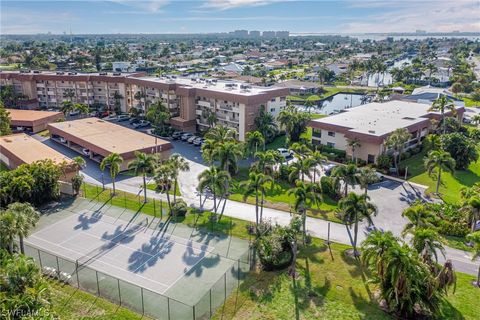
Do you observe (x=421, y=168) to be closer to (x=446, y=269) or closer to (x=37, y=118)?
(x=446, y=269)

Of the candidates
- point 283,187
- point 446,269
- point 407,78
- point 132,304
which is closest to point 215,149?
point 283,187

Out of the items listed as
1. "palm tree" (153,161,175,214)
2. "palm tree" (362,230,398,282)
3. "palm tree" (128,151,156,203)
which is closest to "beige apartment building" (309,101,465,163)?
"palm tree" (153,161,175,214)

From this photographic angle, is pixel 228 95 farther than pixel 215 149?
Yes

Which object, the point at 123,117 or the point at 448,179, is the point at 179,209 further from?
the point at 123,117

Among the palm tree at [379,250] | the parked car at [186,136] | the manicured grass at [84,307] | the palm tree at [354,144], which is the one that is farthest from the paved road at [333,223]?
the manicured grass at [84,307]

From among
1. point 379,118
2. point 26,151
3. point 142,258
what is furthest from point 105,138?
point 379,118

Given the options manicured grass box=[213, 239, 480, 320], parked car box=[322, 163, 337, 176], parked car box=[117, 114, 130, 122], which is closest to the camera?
manicured grass box=[213, 239, 480, 320]

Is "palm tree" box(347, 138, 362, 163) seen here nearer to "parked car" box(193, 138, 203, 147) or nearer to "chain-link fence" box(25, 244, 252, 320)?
"parked car" box(193, 138, 203, 147)

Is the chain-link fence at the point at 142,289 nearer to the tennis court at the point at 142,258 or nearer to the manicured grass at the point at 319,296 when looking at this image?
the tennis court at the point at 142,258

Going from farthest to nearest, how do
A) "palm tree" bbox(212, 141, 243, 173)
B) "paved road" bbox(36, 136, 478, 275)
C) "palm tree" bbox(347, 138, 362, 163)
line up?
"palm tree" bbox(347, 138, 362, 163) < "palm tree" bbox(212, 141, 243, 173) < "paved road" bbox(36, 136, 478, 275)
